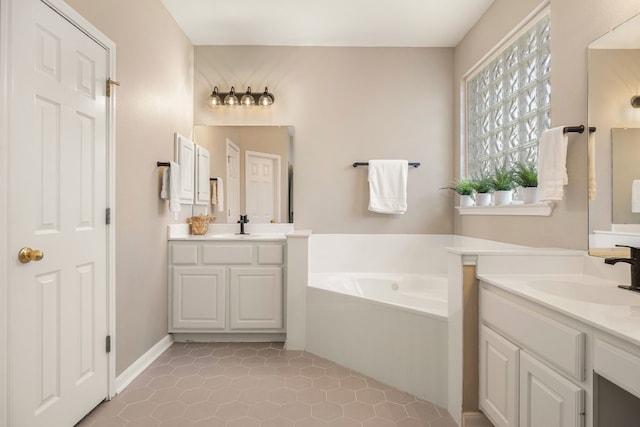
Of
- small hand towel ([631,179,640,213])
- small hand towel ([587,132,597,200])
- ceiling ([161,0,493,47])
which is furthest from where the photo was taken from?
ceiling ([161,0,493,47])

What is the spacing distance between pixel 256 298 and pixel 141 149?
1354 mm

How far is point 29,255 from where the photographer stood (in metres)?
1.46

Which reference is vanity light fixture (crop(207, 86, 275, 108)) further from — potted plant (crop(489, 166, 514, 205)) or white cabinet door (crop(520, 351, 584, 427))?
white cabinet door (crop(520, 351, 584, 427))

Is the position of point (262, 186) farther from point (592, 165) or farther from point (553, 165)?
point (592, 165)

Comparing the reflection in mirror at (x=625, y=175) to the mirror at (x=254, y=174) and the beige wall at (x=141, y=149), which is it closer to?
the mirror at (x=254, y=174)

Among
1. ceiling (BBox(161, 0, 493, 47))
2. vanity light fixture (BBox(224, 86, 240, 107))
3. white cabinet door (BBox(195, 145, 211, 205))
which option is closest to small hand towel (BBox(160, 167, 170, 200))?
white cabinet door (BBox(195, 145, 211, 205))

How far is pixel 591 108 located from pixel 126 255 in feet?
8.65

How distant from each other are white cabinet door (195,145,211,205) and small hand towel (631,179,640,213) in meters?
2.96

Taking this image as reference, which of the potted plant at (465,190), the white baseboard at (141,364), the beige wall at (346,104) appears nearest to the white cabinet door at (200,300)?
the white baseboard at (141,364)

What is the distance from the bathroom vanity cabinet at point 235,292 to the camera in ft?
9.33

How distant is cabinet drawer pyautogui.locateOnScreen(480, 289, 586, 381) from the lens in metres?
1.12

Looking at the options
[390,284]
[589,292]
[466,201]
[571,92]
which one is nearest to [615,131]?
[571,92]

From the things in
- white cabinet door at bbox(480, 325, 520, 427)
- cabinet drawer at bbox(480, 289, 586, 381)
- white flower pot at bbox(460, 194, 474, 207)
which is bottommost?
white cabinet door at bbox(480, 325, 520, 427)

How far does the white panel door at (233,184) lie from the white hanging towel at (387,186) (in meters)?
1.22
